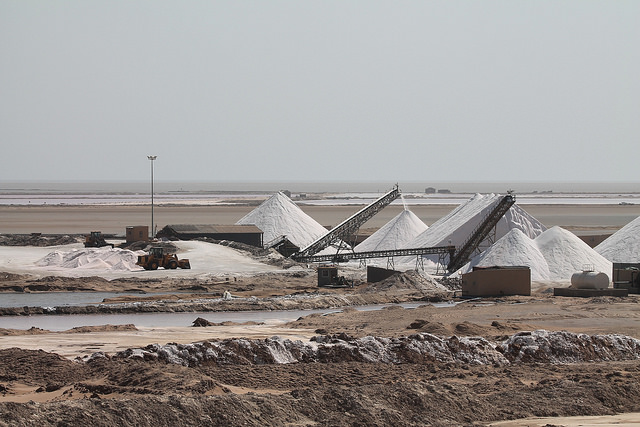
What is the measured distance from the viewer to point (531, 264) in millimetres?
42500

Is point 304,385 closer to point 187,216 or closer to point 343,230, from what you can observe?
point 343,230

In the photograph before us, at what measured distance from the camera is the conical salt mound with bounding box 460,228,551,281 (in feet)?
139

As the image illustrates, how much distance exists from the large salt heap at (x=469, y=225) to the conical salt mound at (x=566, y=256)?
5.36 m

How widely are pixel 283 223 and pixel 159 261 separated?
17.1m

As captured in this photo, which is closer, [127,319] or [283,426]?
[283,426]

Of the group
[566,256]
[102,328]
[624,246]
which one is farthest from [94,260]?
[624,246]

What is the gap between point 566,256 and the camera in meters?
43.3

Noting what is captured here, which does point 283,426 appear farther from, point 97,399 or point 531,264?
point 531,264

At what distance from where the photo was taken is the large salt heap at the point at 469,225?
4978 cm

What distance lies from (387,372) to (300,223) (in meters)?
41.9

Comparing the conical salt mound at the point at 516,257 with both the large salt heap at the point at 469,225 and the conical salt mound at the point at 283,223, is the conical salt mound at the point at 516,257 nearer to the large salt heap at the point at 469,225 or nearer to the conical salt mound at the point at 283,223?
the large salt heap at the point at 469,225

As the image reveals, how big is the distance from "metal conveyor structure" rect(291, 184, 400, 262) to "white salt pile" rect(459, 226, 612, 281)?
32.6ft

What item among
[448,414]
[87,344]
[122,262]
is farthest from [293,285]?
[448,414]

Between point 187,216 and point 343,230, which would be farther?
point 187,216
